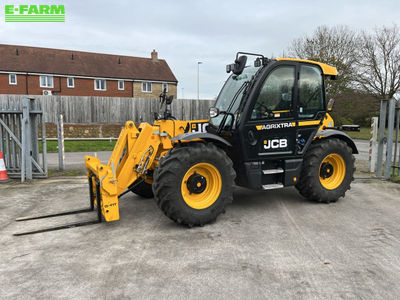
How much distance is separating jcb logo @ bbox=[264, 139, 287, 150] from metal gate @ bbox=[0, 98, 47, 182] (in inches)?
225

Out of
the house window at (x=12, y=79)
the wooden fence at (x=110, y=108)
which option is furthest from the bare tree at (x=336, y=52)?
the house window at (x=12, y=79)

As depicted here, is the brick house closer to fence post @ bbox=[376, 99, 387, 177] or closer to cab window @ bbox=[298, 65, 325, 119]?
fence post @ bbox=[376, 99, 387, 177]

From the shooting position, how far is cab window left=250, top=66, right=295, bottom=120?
15.5ft

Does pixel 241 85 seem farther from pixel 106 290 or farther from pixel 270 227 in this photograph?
pixel 106 290

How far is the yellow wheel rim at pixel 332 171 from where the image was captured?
546cm

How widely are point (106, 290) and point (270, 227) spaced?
2416 mm

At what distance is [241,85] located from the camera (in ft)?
16.3

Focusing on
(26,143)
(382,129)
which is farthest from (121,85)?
(382,129)

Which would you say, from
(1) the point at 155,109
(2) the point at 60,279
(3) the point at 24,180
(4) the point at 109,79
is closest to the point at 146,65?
(4) the point at 109,79

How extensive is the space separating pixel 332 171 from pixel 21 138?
7208 millimetres

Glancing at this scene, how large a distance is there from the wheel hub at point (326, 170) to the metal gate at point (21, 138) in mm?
6553

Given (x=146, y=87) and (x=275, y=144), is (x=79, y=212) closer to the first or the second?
(x=275, y=144)

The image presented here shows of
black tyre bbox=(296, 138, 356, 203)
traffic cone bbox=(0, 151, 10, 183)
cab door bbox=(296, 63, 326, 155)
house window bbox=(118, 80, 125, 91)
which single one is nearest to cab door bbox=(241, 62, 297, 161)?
cab door bbox=(296, 63, 326, 155)

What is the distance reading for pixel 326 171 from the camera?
18.0 ft
